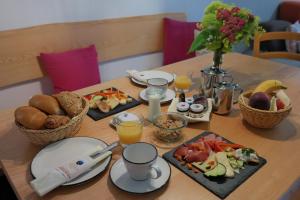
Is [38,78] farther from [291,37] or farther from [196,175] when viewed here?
[291,37]

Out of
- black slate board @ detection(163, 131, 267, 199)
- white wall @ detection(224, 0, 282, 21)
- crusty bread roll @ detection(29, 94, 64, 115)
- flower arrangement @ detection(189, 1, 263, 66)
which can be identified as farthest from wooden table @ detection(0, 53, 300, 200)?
white wall @ detection(224, 0, 282, 21)

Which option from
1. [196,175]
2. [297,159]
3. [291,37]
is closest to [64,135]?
[196,175]

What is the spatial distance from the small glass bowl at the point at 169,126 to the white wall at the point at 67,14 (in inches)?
48.0

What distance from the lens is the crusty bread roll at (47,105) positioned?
995 mm

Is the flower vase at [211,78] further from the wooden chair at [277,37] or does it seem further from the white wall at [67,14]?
the white wall at [67,14]

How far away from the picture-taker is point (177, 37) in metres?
2.43

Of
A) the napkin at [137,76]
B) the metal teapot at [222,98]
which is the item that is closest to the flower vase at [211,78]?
the metal teapot at [222,98]

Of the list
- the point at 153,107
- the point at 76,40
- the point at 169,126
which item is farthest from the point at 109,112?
the point at 76,40

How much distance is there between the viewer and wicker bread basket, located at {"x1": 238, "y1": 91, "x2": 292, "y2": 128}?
1.01 metres

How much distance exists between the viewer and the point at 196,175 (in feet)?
2.75

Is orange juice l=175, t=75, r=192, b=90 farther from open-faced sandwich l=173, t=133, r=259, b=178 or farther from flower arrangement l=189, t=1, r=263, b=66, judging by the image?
open-faced sandwich l=173, t=133, r=259, b=178

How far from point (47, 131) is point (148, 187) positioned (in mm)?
380

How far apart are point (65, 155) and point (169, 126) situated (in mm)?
Result: 374

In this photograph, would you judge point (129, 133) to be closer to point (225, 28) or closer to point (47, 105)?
point (47, 105)
